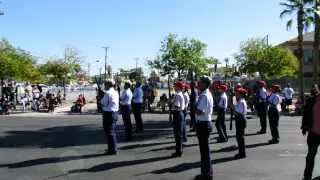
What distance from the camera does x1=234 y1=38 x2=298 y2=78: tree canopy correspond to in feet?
104

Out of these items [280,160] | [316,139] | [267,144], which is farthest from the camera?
[267,144]

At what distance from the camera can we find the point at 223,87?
390 inches

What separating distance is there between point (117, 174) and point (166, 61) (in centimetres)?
1720

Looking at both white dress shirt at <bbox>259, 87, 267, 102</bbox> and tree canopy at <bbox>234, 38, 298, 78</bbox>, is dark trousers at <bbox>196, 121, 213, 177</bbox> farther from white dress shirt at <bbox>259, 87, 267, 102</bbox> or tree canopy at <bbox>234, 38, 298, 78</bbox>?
tree canopy at <bbox>234, 38, 298, 78</bbox>

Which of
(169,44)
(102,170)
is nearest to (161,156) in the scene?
(102,170)

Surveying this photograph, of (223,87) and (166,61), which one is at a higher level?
(166,61)

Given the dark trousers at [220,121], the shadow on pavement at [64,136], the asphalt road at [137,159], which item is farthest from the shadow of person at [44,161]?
the dark trousers at [220,121]

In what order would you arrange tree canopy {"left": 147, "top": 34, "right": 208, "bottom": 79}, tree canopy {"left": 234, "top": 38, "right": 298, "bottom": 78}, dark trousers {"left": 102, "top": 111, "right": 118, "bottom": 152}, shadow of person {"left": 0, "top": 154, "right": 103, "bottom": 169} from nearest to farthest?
1. shadow of person {"left": 0, "top": 154, "right": 103, "bottom": 169}
2. dark trousers {"left": 102, "top": 111, "right": 118, "bottom": 152}
3. tree canopy {"left": 147, "top": 34, "right": 208, "bottom": 79}
4. tree canopy {"left": 234, "top": 38, "right": 298, "bottom": 78}

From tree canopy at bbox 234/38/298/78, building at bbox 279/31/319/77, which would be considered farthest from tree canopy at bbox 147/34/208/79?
building at bbox 279/31/319/77

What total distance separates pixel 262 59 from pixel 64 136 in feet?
80.1

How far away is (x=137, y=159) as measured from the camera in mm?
7703

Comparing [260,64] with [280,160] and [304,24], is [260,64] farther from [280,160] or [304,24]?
[280,160]

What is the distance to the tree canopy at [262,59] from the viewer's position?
104ft

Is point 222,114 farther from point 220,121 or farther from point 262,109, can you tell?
point 262,109
